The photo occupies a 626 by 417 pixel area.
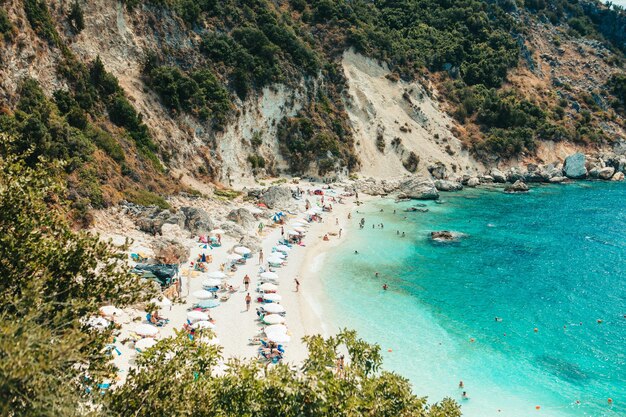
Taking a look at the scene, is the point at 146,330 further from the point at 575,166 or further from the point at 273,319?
the point at 575,166

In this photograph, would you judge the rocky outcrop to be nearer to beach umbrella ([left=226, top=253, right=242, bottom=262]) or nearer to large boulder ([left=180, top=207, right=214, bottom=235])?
large boulder ([left=180, top=207, right=214, bottom=235])

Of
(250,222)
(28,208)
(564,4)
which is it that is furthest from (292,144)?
(564,4)

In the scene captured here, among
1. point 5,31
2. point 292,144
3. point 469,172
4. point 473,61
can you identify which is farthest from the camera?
point 473,61

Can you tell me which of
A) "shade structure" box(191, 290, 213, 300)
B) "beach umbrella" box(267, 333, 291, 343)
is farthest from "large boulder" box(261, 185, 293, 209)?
"beach umbrella" box(267, 333, 291, 343)

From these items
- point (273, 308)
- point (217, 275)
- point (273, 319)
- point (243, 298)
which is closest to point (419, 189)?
point (243, 298)

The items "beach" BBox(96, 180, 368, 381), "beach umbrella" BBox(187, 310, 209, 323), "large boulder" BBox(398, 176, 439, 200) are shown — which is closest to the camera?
"beach" BBox(96, 180, 368, 381)

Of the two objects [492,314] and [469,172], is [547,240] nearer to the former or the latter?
[492,314]

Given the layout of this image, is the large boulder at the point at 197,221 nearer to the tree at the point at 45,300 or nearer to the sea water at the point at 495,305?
the sea water at the point at 495,305
